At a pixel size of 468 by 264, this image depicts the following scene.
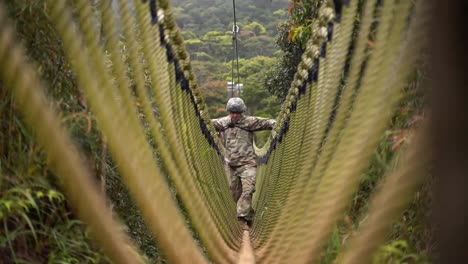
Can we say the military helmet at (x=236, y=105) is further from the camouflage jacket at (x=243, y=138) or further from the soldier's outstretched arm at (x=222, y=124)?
the soldier's outstretched arm at (x=222, y=124)

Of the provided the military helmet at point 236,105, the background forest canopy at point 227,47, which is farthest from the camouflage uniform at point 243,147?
the background forest canopy at point 227,47

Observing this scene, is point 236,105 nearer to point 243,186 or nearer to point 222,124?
point 222,124

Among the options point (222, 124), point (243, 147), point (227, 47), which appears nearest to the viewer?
point (243, 147)

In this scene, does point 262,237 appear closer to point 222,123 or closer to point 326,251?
point 326,251

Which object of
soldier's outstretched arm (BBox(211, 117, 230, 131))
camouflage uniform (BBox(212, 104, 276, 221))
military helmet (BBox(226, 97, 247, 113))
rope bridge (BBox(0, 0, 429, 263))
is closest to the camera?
rope bridge (BBox(0, 0, 429, 263))

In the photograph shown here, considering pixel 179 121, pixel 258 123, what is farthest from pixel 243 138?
pixel 179 121

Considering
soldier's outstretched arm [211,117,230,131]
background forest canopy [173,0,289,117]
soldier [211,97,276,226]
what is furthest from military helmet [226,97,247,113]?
background forest canopy [173,0,289,117]

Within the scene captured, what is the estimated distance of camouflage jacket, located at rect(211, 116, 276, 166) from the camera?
4590mm

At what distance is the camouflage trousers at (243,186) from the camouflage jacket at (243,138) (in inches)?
2.4

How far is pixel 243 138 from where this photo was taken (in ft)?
15.0

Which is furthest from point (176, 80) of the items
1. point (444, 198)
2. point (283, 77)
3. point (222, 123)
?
point (283, 77)

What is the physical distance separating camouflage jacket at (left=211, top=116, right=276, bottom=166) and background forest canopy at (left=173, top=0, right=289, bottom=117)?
6495 mm

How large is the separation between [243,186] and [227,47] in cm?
1710

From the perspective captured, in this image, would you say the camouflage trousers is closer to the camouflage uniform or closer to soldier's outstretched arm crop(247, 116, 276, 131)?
the camouflage uniform
